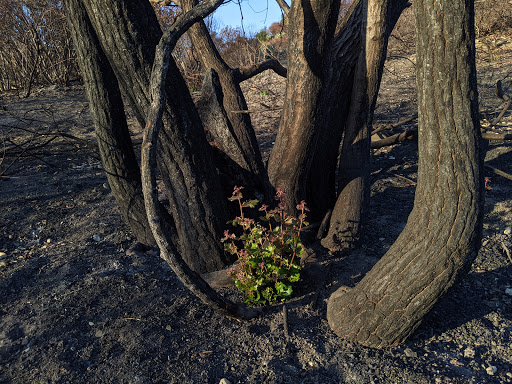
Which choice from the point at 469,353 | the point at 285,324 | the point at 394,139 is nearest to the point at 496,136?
the point at 394,139

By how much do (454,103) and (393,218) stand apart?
2.34 meters

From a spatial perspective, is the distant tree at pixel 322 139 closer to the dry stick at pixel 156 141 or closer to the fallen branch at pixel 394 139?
the dry stick at pixel 156 141

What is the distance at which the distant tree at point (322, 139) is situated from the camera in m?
1.98

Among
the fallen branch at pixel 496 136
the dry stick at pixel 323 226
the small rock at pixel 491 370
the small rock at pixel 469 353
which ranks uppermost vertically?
the fallen branch at pixel 496 136

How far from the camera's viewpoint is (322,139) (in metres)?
3.60

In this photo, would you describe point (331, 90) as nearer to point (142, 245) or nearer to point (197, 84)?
point (142, 245)

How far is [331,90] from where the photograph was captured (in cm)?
340

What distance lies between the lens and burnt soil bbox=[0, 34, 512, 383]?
236cm

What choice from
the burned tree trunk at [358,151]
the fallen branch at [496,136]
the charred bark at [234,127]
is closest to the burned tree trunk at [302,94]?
the charred bark at [234,127]

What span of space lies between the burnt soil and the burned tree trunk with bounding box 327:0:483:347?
19 cm

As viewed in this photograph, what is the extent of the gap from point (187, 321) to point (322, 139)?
1957mm

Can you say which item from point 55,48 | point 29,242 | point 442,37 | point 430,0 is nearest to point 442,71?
point 442,37

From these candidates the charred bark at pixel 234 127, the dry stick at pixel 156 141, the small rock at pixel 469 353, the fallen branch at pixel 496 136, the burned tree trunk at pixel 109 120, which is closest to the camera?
the dry stick at pixel 156 141

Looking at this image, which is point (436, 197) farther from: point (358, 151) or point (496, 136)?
point (496, 136)
